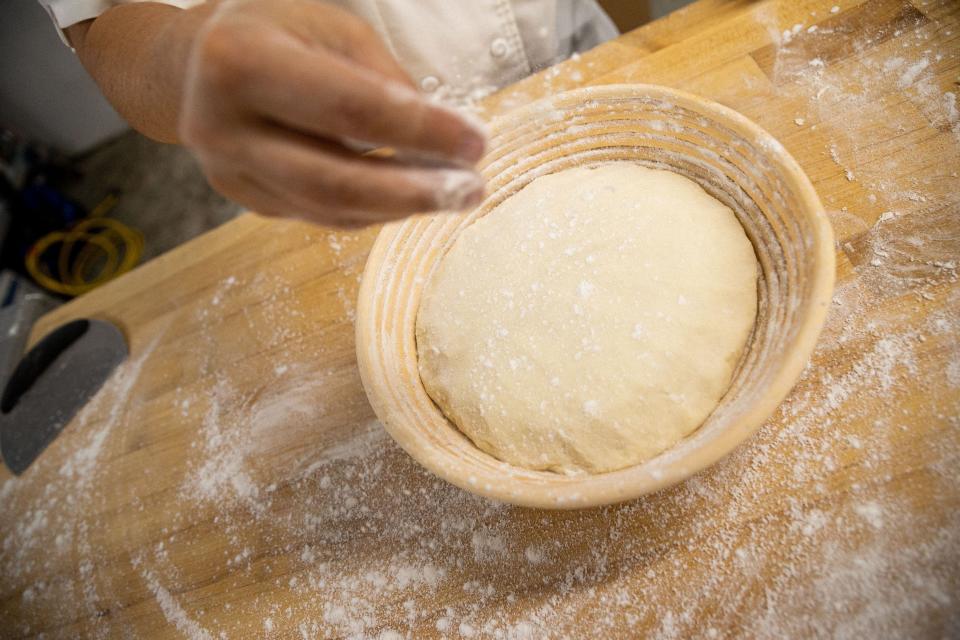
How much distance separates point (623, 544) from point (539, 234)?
42 centimetres

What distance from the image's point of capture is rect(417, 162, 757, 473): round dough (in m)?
0.63

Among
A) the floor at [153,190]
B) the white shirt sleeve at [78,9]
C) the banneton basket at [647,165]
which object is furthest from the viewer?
the floor at [153,190]

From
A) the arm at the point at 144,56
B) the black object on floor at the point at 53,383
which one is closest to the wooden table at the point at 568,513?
the black object on floor at the point at 53,383

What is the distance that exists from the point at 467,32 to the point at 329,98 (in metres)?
0.75

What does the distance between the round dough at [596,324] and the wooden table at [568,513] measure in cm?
15

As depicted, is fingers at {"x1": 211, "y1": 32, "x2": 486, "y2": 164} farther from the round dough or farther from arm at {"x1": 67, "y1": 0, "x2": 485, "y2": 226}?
the round dough

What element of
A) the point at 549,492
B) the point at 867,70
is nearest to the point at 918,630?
the point at 549,492

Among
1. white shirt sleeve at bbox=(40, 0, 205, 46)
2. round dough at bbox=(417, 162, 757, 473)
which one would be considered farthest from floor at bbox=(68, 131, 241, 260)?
round dough at bbox=(417, 162, 757, 473)

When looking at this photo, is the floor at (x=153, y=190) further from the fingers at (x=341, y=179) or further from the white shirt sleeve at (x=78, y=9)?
the fingers at (x=341, y=179)

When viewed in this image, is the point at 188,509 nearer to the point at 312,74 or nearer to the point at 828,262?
the point at 312,74

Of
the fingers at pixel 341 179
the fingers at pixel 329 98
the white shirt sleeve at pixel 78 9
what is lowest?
the fingers at pixel 341 179

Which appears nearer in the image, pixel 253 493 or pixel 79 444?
pixel 253 493

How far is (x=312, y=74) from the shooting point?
1.37 feet

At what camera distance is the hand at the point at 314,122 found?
1.37 ft
